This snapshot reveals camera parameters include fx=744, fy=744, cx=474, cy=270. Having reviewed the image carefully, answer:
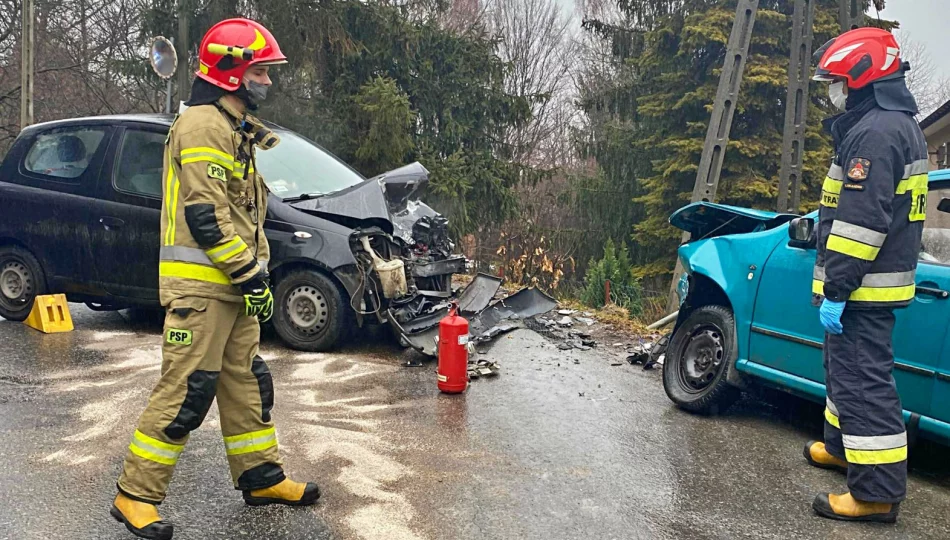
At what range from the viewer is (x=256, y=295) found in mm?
3164

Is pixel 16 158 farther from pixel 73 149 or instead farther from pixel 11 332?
pixel 11 332

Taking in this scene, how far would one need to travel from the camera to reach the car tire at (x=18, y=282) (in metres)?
6.82

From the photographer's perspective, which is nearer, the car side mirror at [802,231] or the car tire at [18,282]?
the car side mirror at [802,231]

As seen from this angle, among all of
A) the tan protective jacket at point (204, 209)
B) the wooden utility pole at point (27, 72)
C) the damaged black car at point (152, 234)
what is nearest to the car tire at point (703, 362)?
the damaged black car at point (152, 234)

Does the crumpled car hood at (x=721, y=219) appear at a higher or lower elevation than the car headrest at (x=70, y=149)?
lower

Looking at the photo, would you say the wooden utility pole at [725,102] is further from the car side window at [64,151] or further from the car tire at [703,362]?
the car side window at [64,151]

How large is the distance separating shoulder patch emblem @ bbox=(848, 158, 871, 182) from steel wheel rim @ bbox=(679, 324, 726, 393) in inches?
69.6

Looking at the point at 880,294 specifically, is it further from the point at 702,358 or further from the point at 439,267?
the point at 439,267

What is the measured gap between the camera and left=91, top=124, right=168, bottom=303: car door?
634 cm

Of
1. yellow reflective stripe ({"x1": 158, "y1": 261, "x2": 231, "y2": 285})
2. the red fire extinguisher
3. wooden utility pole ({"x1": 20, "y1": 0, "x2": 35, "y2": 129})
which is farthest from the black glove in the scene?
wooden utility pole ({"x1": 20, "y1": 0, "x2": 35, "y2": 129})

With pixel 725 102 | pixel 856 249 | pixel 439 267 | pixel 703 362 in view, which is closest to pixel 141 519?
pixel 856 249

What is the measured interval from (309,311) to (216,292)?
10.5 ft

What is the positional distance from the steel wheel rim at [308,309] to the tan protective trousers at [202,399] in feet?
9.42

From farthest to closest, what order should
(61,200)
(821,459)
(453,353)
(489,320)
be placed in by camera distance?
(489,320) → (61,200) → (453,353) → (821,459)
